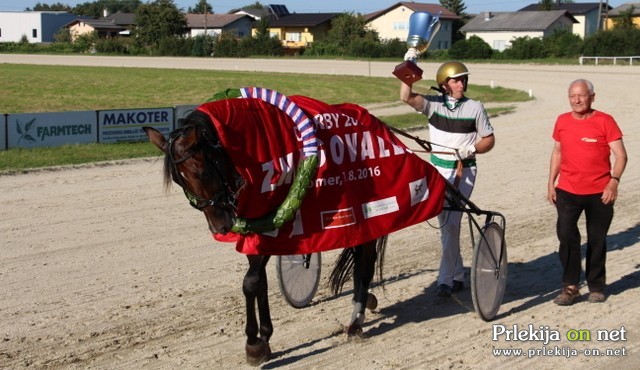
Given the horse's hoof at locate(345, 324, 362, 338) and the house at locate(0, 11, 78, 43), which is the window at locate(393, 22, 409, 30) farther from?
the horse's hoof at locate(345, 324, 362, 338)

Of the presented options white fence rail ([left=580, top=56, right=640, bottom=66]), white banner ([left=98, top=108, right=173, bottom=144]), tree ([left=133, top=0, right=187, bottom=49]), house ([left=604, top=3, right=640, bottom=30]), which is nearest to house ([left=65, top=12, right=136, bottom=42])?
tree ([left=133, top=0, right=187, bottom=49])

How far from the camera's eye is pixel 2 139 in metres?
16.0

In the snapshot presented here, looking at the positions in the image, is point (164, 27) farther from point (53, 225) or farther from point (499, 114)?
point (53, 225)

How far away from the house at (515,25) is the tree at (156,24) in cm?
2779

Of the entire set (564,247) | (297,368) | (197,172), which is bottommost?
(297,368)

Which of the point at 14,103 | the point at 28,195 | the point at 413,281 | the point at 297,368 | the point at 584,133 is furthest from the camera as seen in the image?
the point at 14,103

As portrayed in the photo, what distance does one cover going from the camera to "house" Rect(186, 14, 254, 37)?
98.1m

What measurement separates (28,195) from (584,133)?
25.4 feet

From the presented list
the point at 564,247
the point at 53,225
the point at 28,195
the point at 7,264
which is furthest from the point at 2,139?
the point at 564,247

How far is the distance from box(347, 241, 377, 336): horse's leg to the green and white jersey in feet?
3.52

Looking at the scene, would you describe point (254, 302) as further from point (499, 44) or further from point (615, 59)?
point (499, 44)

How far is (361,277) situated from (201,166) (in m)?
2.01

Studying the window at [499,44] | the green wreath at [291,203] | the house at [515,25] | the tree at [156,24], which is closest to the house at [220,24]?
the tree at [156,24]

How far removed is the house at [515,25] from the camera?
7925 cm
